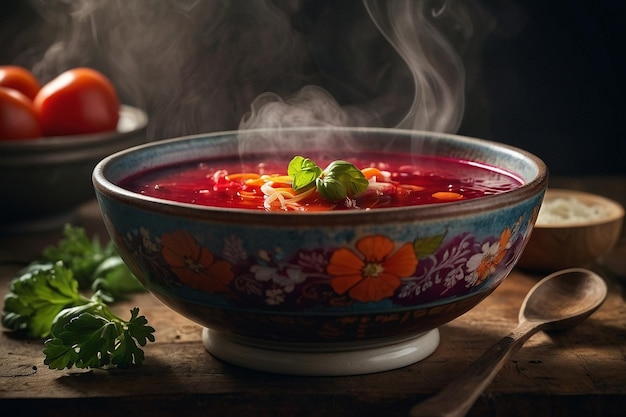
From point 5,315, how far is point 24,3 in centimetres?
234

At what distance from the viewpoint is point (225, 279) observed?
1.46 meters

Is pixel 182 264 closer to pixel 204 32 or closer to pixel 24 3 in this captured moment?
pixel 204 32

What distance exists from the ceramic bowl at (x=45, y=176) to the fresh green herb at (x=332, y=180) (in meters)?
1.28

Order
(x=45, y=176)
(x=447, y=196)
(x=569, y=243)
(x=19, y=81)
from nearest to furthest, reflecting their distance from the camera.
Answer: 1. (x=447, y=196)
2. (x=569, y=243)
3. (x=45, y=176)
4. (x=19, y=81)

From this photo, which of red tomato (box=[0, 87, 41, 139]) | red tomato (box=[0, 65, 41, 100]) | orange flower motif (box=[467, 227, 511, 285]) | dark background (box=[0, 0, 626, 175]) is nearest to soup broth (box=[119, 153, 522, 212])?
orange flower motif (box=[467, 227, 511, 285])

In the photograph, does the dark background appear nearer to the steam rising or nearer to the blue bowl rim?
the steam rising

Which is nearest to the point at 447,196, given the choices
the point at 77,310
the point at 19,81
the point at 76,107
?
the point at 77,310

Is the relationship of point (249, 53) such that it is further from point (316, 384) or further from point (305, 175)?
point (316, 384)

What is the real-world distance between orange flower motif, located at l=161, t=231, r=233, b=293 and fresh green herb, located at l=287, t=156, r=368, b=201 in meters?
0.30

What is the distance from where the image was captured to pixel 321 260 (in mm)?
1405

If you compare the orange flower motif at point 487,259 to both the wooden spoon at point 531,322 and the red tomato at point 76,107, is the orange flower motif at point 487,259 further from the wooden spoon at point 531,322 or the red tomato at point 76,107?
the red tomato at point 76,107

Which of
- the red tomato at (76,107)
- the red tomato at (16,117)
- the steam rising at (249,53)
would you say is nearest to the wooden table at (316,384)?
the red tomato at (16,117)

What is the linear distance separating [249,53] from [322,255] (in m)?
2.56

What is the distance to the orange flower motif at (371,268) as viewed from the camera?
4.60 feet
